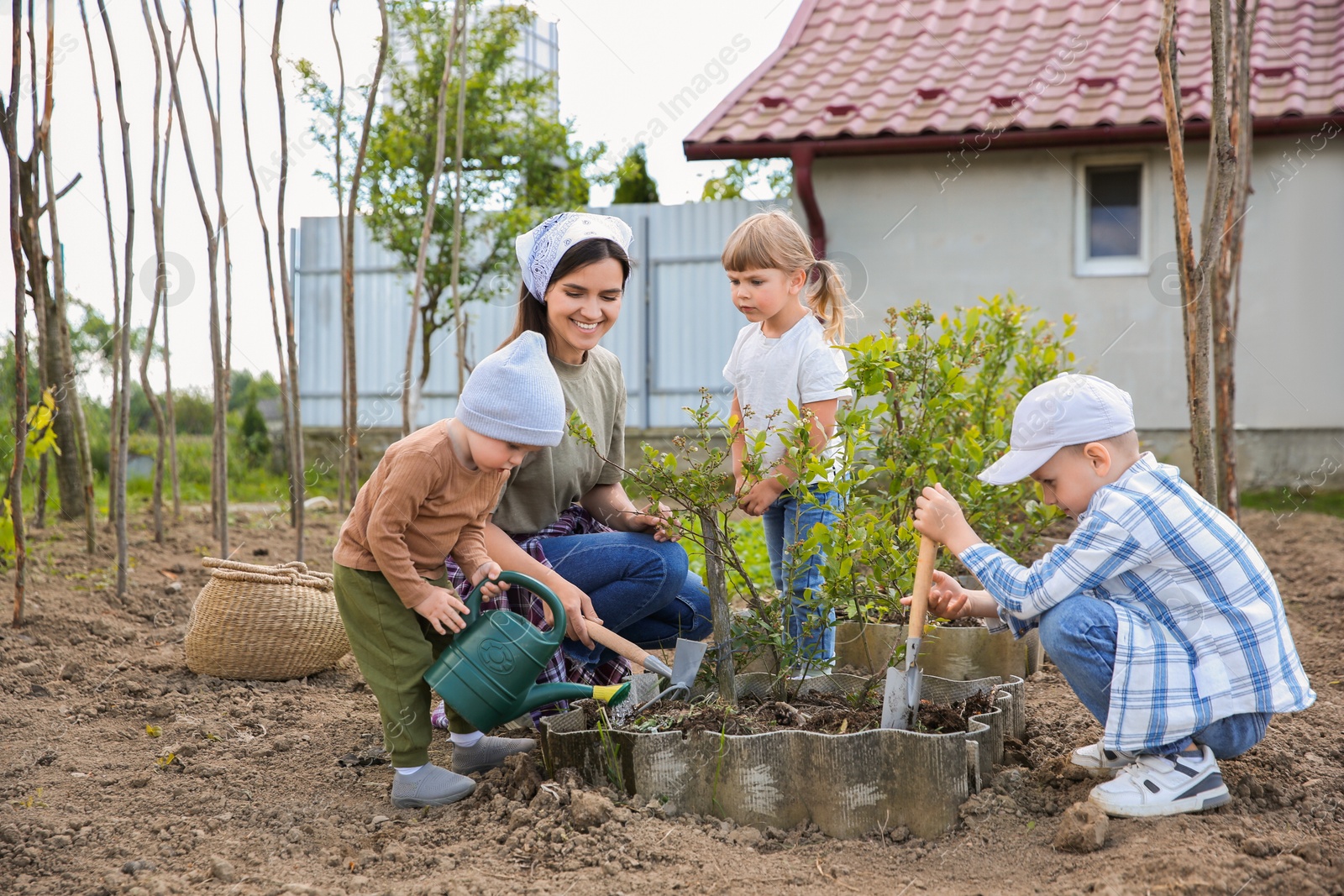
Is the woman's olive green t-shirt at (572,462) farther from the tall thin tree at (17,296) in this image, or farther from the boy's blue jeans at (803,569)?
the tall thin tree at (17,296)

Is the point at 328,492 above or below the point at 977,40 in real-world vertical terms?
below

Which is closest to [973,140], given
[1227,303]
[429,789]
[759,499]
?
[1227,303]

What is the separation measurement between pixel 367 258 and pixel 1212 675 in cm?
851

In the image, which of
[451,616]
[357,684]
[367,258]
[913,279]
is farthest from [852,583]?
[367,258]

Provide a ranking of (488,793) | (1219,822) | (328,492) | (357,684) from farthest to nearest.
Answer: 1. (328,492)
2. (357,684)
3. (488,793)
4. (1219,822)

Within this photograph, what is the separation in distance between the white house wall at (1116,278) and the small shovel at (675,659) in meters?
5.07

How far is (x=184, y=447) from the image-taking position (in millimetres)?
9242

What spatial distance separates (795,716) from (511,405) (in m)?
0.84

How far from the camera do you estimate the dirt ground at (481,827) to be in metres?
1.67

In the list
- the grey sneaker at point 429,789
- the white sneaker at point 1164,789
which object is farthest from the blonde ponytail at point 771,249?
the grey sneaker at point 429,789

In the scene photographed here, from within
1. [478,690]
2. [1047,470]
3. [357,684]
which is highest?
[1047,470]

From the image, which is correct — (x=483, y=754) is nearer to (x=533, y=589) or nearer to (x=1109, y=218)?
(x=533, y=589)

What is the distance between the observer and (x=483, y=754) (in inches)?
90.2

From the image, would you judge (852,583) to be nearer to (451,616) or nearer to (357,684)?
(451,616)
